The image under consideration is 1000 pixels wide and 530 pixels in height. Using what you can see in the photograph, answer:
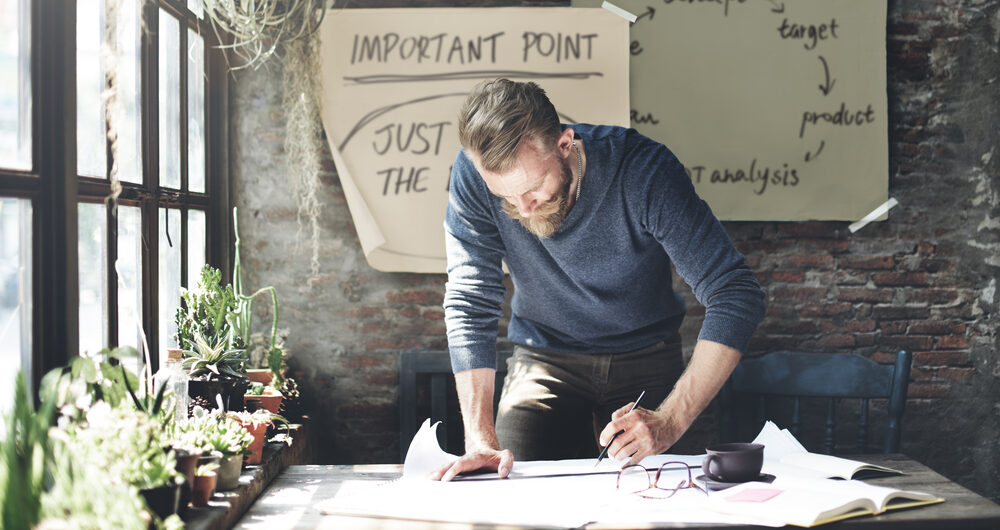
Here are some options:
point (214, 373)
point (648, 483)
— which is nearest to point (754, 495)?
point (648, 483)

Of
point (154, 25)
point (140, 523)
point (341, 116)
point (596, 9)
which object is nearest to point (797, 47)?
point (596, 9)

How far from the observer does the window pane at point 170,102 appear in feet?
7.74

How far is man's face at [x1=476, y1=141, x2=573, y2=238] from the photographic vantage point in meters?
1.91

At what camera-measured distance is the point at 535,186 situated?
1.94 m

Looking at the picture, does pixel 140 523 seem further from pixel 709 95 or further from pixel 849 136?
pixel 849 136

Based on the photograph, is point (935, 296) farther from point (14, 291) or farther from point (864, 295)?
point (14, 291)

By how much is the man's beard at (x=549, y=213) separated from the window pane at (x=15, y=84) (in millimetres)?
1087

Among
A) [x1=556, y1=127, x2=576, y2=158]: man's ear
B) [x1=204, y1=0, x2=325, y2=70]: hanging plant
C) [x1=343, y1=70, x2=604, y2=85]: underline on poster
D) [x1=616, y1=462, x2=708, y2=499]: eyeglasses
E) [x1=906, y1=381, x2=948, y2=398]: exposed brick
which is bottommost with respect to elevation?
[x1=906, y1=381, x2=948, y2=398]: exposed brick

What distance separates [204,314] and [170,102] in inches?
26.6

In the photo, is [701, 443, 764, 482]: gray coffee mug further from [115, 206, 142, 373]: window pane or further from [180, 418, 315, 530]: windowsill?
[115, 206, 142, 373]: window pane

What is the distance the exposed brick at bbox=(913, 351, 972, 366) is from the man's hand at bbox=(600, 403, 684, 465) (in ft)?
5.56

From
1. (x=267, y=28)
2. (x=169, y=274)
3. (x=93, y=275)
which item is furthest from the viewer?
(x=267, y=28)

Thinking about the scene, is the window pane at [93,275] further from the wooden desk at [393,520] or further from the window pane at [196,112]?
the window pane at [196,112]

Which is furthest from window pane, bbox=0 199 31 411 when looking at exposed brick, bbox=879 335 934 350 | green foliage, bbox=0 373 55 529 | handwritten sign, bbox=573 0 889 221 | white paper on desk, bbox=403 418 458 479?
exposed brick, bbox=879 335 934 350
